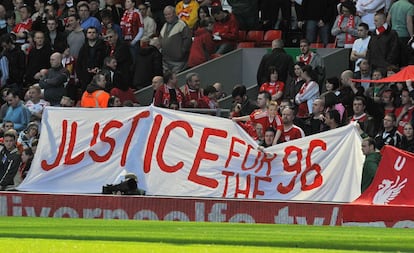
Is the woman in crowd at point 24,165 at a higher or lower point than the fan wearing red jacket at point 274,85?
lower

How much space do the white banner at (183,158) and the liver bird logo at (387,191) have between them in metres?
1.12

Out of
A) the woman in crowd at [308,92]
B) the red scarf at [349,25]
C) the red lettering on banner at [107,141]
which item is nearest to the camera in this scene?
the red lettering on banner at [107,141]

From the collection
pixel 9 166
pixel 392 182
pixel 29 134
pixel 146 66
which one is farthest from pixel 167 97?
pixel 392 182

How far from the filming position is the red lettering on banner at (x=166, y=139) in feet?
69.8

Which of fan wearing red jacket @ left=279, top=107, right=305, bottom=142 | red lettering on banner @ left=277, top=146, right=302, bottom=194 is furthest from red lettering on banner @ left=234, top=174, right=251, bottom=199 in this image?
fan wearing red jacket @ left=279, top=107, right=305, bottom=142

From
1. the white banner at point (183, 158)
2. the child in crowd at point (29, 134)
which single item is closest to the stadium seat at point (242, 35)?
the child in crowd at point (29, 134)

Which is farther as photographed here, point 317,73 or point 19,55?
point 19,55

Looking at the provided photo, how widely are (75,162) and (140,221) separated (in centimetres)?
382

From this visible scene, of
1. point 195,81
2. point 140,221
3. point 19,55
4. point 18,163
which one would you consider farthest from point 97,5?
point 140,221

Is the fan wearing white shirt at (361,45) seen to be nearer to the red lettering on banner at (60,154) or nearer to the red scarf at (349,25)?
the red scarf at (349,25)

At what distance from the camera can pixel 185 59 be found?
27797 mm

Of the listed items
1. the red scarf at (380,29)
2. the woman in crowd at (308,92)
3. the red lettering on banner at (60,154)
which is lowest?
the red lettering on banner at (60,154)

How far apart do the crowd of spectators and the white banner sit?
0.59 m

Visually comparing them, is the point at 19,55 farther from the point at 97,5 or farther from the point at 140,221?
the point at 140,221
